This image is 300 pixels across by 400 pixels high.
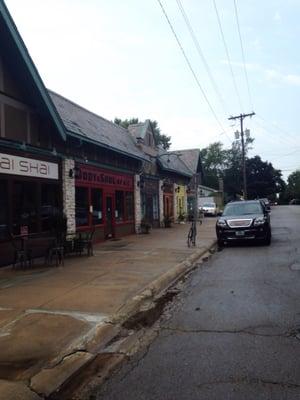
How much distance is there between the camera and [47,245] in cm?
1236

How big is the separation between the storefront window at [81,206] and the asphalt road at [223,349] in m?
8.15

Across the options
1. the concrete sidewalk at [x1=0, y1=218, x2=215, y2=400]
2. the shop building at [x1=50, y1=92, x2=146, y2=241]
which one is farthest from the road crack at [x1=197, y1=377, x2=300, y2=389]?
the shop building at [x1=50, y1=92, x2=146, y2=241]

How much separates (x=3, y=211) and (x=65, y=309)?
19.2 feet

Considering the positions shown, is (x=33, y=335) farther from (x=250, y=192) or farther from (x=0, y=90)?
(x=250, y=192)

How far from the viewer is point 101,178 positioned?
19094 mm

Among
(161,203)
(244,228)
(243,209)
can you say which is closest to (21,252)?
(244,228)

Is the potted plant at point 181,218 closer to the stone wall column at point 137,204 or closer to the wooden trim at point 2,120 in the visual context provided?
the stone wall column at point 137,204

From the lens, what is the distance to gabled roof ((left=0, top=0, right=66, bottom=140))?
11.4 m

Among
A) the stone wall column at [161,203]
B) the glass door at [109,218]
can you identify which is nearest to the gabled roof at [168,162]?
the stone wall column at [161,203]

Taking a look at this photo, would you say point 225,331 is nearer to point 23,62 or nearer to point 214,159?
point 23,62

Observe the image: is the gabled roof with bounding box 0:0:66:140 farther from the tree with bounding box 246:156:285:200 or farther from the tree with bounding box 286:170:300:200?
the tree with bounding box 286:170:300:200

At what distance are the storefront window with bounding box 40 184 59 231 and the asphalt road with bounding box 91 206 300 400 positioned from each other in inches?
251

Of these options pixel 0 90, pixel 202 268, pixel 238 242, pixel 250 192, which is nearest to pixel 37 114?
pixel 0 90

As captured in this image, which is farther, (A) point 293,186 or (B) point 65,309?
(A) point 293,186
